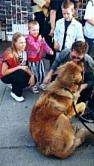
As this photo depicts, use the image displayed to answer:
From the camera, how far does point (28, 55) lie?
281 inches

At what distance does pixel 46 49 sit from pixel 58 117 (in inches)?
93.4

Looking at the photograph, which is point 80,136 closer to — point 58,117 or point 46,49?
point 58,117

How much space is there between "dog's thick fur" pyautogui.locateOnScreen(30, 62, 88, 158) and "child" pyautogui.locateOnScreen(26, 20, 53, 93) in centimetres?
186

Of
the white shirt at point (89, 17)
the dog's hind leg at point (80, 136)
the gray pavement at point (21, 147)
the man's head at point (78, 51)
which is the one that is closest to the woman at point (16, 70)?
the gray pavement at point (21, 147)

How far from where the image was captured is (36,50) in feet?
23.1

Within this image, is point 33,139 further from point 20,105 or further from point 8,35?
point 8,35

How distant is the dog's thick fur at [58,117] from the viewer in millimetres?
4945

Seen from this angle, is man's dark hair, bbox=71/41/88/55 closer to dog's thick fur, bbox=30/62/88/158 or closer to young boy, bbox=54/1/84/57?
dog's thick fur, bbox=30/62/88/158

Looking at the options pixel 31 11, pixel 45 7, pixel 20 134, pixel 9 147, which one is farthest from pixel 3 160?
pixel 31 11

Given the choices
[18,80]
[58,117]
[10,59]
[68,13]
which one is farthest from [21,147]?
[68,13]

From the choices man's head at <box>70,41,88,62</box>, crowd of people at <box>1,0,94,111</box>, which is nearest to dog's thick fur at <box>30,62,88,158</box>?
man's head at <box>70,41,88,62</box>

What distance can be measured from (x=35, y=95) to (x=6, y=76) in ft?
1.97

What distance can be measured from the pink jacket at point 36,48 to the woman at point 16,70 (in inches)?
9.0

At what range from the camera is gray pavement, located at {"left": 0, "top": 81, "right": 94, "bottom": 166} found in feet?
16.6
